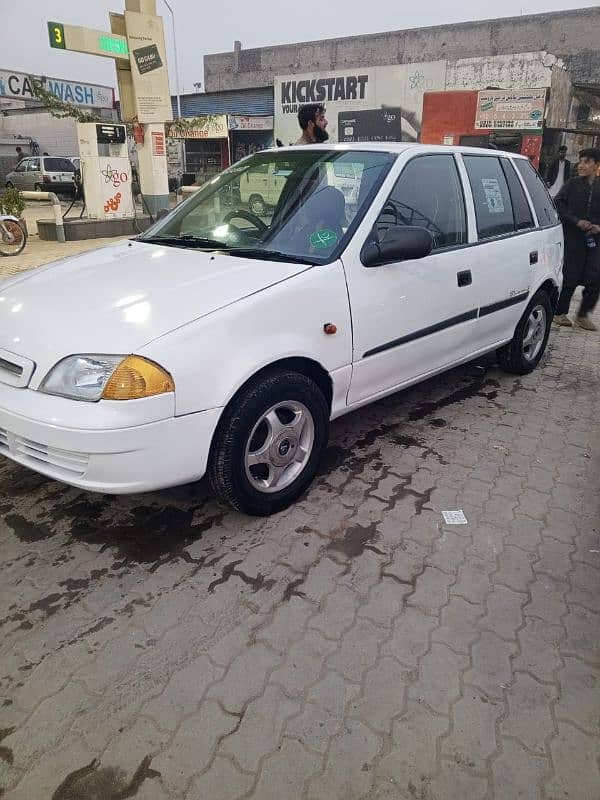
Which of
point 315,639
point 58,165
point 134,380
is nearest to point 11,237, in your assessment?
point 134,380

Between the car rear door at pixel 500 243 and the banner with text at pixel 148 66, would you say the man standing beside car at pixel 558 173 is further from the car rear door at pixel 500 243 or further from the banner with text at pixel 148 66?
the car rear door at pixel 500 243

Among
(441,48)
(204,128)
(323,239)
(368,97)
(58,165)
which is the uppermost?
(441,48)

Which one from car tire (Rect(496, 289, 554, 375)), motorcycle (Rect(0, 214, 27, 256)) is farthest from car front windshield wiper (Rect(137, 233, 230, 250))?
motorcycle (Rect(0, 214, 27, 256))

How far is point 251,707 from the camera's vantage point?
6.31 feet

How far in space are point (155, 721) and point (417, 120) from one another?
28880mm

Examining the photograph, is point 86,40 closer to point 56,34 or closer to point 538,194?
point 56,34

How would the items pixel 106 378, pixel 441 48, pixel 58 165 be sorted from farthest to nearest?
pixel 441 48
pixel 58 165
pixel 106 378

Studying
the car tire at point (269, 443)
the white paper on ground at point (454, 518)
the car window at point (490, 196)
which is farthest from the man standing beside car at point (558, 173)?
the car tire at point (269, 443)

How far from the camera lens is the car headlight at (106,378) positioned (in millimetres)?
2299

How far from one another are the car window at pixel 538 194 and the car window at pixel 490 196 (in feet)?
1.40

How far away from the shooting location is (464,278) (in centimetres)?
373

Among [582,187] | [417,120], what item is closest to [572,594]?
[582,187]

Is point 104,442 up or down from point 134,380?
down

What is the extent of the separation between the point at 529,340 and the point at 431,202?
1.92 m
